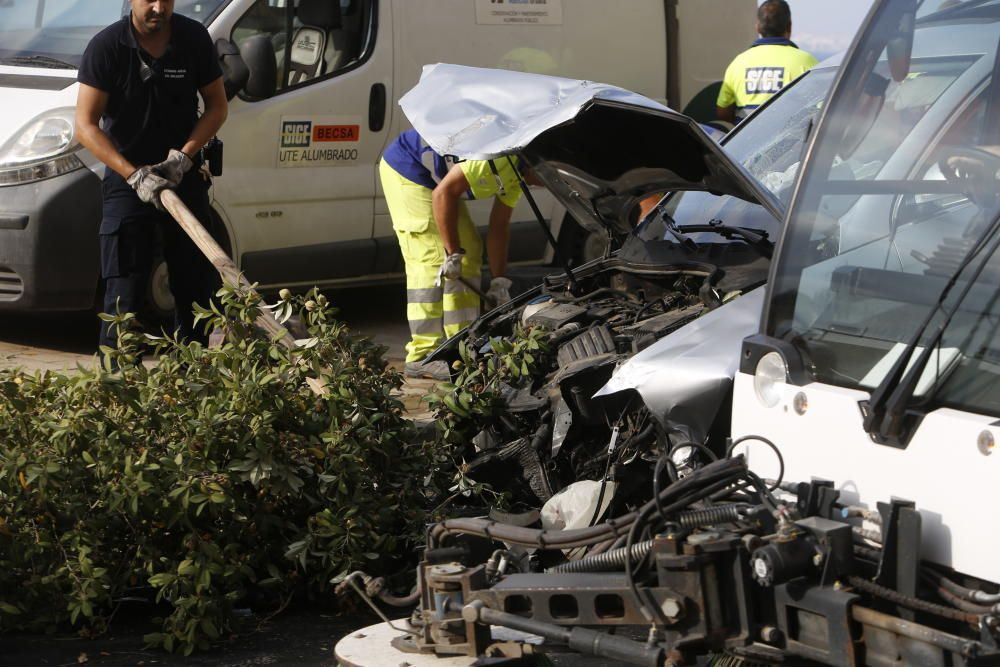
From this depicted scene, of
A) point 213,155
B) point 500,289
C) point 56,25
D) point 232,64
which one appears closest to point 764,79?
point 500,289

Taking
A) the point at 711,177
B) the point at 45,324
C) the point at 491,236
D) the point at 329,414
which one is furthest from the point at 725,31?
the point at 329,414

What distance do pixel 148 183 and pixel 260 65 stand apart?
6.66 feet

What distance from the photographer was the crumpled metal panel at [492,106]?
453cm

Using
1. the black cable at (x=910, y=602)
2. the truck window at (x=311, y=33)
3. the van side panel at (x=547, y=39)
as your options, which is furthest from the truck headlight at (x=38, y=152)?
the black cable at (x=910, y=602)

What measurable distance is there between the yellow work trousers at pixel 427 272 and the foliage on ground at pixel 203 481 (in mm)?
2551

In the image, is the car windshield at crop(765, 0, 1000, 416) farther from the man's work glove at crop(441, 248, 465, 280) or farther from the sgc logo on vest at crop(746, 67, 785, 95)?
the sgc logo on vest at crop(746, 67, 785, 95)

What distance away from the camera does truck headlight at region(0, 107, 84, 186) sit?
734cm

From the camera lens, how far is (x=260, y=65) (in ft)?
25.3

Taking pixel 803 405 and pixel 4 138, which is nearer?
pixel 803 405

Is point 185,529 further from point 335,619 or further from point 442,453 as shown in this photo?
point 442,453

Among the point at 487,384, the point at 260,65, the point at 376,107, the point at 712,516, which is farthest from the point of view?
the point at 376,107

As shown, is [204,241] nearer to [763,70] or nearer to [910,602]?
[910,602]

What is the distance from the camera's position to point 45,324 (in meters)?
8.88

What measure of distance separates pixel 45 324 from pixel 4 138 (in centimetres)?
182
